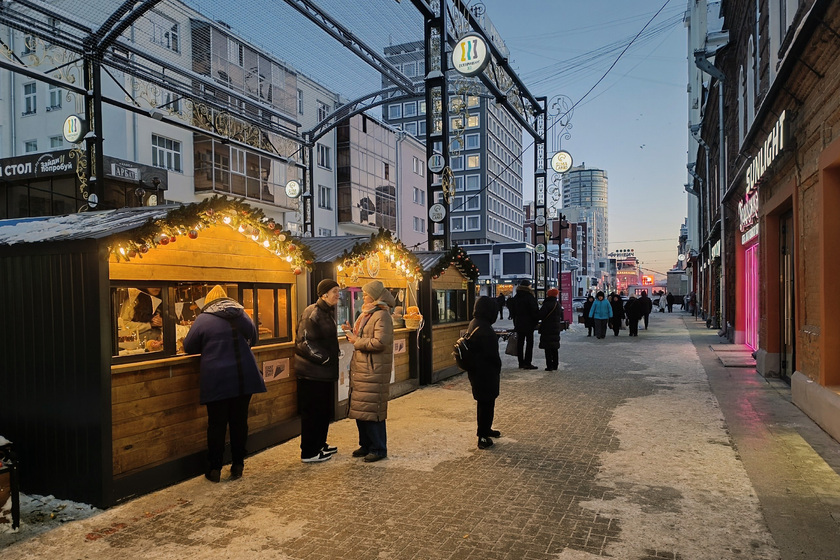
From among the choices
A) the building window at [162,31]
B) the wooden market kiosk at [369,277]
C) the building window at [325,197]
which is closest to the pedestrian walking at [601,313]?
the wooden market kiosk at [369,277]

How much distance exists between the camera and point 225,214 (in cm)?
582

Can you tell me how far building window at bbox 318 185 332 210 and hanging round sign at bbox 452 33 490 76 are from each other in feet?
82.7

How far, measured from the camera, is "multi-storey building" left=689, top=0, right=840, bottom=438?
22.8 ft

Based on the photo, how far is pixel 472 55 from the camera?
1223 cm

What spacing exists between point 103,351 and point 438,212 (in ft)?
30.9

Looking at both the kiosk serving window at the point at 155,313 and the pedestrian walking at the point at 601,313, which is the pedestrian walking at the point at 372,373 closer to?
the kiosk serving window at the point at 155,313

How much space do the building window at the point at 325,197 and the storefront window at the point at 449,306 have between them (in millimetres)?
25209

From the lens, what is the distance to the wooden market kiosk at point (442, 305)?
10.9 m

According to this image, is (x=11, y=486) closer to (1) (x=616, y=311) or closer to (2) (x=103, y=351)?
(2) (x=103, y=351)

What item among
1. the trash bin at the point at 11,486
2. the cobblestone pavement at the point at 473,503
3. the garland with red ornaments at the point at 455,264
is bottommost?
the cobblestone pavement at the point at 473,503

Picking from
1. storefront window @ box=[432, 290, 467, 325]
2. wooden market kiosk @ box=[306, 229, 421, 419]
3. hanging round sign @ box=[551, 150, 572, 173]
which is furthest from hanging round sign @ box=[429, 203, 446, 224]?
hanging round sign @ box=[551, 150, 572, 173]

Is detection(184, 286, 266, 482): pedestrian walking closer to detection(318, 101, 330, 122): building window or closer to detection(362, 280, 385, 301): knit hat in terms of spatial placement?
detection(362, 280, 385, 301): knit hat

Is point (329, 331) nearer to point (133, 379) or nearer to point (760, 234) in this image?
point (133, 379)

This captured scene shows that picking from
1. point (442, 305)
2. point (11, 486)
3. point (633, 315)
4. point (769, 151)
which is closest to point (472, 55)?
point (442, 305)
